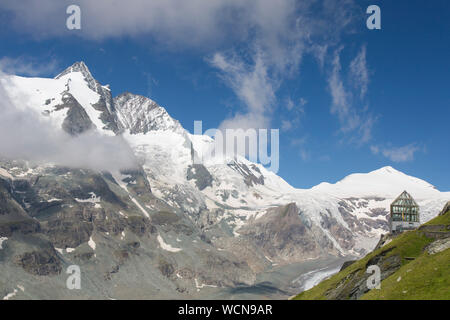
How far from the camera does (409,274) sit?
209 feet

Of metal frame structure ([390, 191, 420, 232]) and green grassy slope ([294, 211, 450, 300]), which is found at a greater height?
metal frame structure ([390, 191, 420, 232])

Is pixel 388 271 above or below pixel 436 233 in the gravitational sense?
below

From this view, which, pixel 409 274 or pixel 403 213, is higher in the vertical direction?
pixel 403 213

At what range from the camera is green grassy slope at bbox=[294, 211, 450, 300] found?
56406 millimetres

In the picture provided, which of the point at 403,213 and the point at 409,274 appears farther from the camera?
the point at 403,213

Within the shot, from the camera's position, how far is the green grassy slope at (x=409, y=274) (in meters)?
56.4

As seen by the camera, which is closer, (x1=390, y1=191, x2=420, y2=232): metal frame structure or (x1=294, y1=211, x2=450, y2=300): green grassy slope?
(x1=294, y1=211, x2=450, y2=300): green grassy slope
